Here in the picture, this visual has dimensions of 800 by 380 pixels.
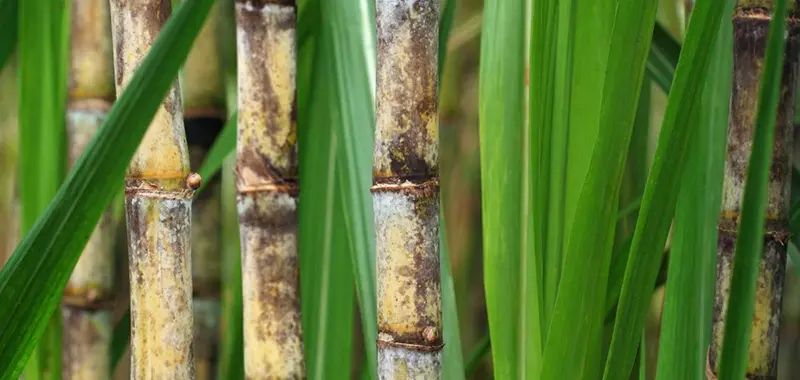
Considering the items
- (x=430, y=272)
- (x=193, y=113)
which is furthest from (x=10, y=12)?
(x=430, y=272)

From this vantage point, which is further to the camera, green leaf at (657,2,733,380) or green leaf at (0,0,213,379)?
green leaf at (657,2,733,380)

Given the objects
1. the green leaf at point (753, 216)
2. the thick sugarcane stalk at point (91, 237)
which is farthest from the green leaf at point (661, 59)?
the thick sugarcane stalk at point (91, 237)

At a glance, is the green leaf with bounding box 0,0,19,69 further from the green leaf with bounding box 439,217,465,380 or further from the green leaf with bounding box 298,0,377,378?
the green leaf with bounding box 439,217,465,380

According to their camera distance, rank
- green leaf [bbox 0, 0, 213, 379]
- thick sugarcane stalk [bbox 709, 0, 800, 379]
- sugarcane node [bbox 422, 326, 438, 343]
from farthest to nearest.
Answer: thick sugarcane stalk [bbox 709, 0, 800, 379], sugarcane node [bbox 422, 326, 438, 343], green leaf [bbox 0, 0, 213, 379]

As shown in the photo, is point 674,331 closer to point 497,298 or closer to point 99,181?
point 497,298

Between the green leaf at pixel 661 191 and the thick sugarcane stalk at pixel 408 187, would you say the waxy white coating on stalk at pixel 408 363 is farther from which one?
the green leaf at pixel 661 191

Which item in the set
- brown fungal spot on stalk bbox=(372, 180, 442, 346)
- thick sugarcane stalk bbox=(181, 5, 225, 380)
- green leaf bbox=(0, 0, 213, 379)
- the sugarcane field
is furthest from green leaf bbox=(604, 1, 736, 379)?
thick sugarcane stalk bbox=(181, 5, 225, 380)

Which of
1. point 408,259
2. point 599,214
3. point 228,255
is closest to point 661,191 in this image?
point 599,214
